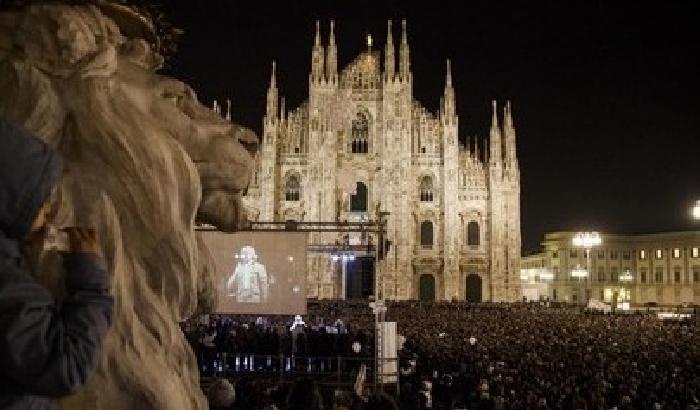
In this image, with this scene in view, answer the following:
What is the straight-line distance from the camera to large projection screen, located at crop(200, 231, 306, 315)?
1230cm

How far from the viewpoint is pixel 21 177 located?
1001mm

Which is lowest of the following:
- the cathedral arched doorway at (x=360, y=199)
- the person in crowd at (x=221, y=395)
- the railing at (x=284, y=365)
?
the railing at (x=284, y=365)

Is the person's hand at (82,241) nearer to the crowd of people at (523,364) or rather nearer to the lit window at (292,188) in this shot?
the crowd of people at (523,364)

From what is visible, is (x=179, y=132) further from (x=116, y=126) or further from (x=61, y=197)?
(x=61, y=197)

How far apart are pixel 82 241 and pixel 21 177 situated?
143mm

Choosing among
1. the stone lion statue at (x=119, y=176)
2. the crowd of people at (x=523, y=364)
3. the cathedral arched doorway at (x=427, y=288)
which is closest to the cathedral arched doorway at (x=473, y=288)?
the cathedral arched doorway at (x=427, y=288)

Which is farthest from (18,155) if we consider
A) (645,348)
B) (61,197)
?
(645,348)

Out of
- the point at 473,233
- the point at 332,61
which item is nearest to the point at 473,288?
the point at 473,233

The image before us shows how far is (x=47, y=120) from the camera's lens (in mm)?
1287

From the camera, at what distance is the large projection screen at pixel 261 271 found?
12.3 m

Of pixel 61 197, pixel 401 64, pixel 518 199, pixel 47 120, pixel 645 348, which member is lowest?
pixel 645 348

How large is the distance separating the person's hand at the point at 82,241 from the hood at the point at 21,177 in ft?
0.22

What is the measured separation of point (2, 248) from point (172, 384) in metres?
0.49

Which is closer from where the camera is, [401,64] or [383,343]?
[383,343]
